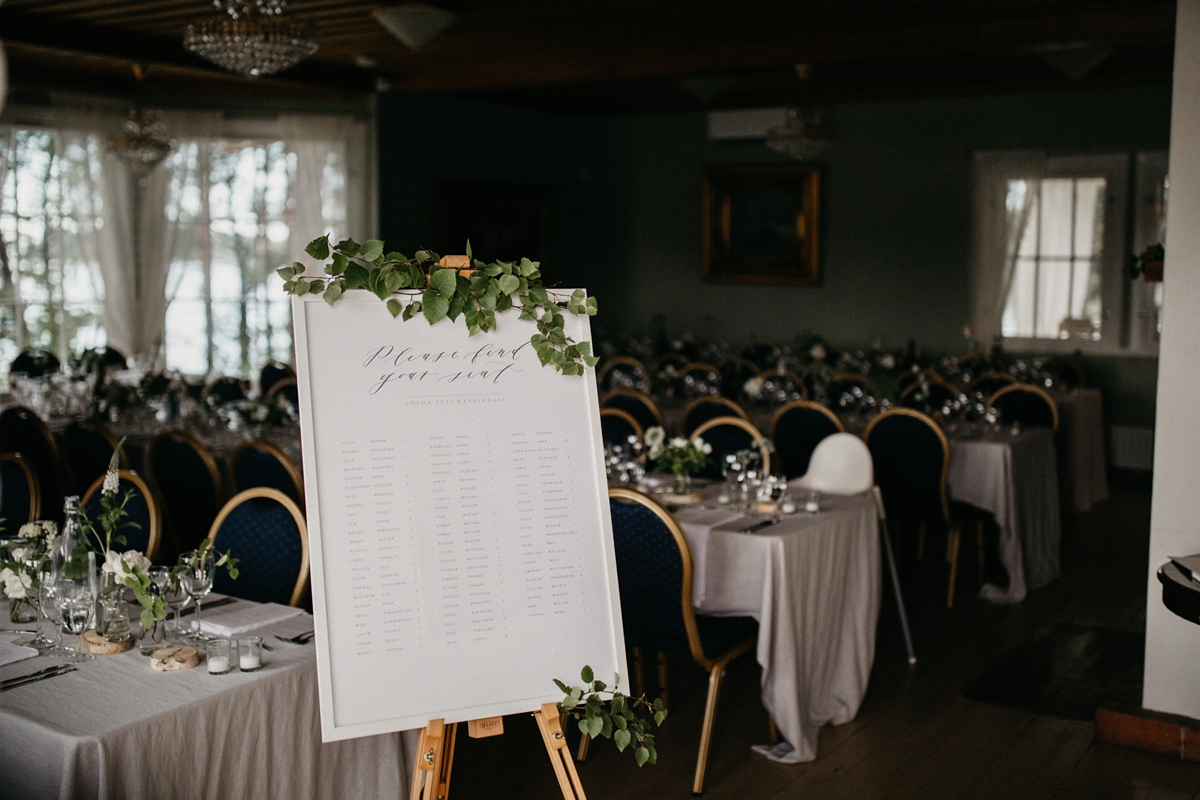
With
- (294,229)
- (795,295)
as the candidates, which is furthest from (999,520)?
(294,229)

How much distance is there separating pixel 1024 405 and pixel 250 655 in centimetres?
570

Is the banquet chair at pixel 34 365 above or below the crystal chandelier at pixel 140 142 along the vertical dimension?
below

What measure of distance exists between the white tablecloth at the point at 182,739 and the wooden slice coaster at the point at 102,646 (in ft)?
0.06

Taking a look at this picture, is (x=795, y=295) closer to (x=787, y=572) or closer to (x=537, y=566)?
(x=787, y=572)

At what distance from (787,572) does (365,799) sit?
1609mm

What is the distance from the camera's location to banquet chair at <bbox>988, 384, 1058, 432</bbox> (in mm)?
6816

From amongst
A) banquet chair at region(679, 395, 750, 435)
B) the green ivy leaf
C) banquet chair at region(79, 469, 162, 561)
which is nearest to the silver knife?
banquet chair at region(79, 469, 162, 561)

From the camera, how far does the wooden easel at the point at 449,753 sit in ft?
7.14

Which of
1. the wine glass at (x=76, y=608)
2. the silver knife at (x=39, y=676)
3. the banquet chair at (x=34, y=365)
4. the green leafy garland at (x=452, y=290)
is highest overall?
the green leafy garland at (x=452, y=290)

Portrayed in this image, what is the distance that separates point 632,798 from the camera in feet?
11.2

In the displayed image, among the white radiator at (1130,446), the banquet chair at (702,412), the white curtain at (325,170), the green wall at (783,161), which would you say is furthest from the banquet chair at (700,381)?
the white radiator at (1130,446)

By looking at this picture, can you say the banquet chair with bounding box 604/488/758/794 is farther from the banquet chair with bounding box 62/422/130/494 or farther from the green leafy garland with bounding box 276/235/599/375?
the banquet chair with bounding box 62/422/130/494

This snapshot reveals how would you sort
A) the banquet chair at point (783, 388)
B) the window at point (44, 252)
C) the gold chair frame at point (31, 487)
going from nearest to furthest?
the gold chair frame at point (31, 487) → the banquet chair at point (783, 388) → the window at point (44, 252)

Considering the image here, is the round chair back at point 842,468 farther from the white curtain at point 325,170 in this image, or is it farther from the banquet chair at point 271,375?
the white curtain at point 325,170
